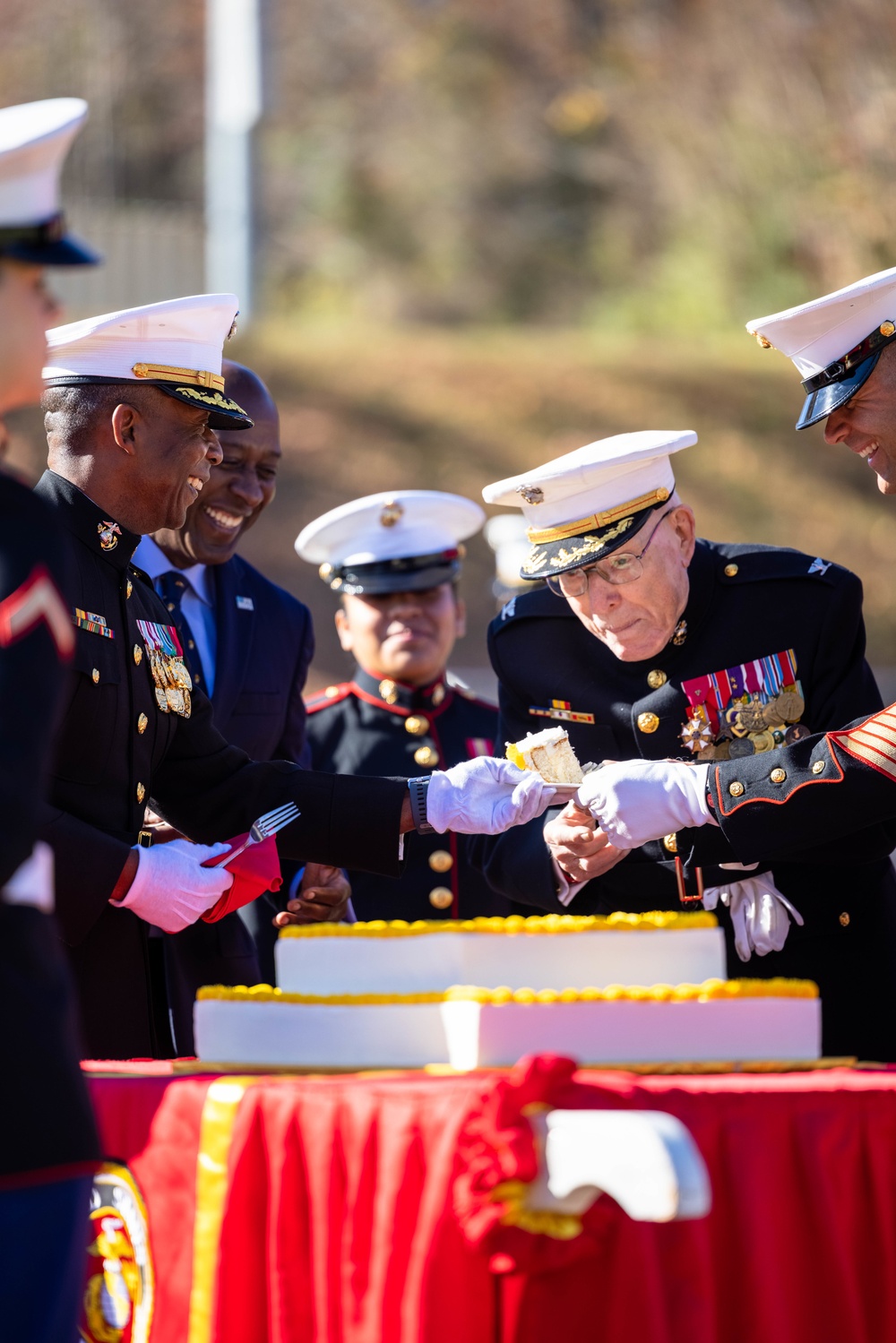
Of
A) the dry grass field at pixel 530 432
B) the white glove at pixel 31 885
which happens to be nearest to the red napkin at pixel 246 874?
the white glove at pixel 31 885

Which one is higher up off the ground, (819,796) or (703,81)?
(703,81)

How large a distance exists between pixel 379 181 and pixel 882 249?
25.6 feet

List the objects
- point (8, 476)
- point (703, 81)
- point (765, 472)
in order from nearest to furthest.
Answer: point (8, 476), point (765, 472), point (703, 81)

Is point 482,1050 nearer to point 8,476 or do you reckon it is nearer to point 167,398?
point 8,476

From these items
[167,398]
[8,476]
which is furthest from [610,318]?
[8,476]

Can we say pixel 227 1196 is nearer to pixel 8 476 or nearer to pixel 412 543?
pixel 8 476

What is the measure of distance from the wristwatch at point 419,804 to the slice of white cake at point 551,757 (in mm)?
252

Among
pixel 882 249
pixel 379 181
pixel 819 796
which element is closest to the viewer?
pixel 819 796

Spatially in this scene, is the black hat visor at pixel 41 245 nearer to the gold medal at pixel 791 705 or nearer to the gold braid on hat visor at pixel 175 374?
the gold braid on hat visor at pixel 175 374

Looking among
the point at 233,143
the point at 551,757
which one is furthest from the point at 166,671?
the point at 233,143

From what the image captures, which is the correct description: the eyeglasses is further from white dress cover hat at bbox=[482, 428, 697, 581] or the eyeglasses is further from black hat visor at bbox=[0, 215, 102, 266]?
black hat visor at bbox=[0, 215, 102, 266]

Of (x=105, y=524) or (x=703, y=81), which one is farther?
A: (x=703, y=81)

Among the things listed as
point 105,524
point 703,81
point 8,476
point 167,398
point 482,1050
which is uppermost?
point 703,81

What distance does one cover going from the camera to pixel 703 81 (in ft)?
67.9
